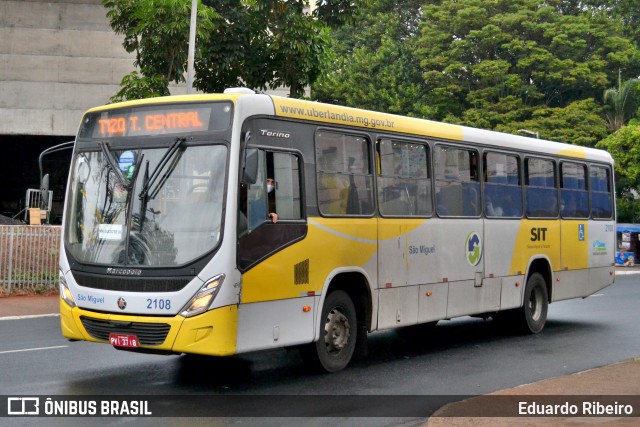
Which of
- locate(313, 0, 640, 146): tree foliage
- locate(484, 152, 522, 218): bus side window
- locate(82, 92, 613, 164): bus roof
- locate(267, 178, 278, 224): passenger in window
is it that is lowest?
locate(267, 178, 278, 224): passenger in window

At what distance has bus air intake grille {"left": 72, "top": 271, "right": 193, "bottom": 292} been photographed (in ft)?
30.5

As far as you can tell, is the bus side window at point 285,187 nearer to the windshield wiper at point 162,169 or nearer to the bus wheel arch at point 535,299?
the windshield wiper at point 162,169

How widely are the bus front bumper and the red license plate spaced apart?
3cm

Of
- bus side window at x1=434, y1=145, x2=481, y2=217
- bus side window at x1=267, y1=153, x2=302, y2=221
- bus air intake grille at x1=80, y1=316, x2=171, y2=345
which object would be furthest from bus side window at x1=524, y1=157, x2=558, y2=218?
bus air intake grille at x1=80, y1=316, x2=171, y2=345

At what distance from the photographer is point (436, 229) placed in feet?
42.5

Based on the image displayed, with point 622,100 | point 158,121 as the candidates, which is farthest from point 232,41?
point 622,100

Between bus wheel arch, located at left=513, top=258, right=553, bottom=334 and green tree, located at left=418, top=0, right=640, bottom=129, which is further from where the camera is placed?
green tree, located at left=418, top=0, right=640, bottom=129

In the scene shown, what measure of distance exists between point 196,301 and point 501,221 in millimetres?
6813

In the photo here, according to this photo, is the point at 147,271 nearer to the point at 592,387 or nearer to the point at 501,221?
the point at 592,387

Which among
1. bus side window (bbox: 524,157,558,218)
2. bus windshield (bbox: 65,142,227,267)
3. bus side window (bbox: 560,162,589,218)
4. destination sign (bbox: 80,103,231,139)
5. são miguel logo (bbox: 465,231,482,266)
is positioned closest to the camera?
bus windshield (bbox: 65,142,227,267)

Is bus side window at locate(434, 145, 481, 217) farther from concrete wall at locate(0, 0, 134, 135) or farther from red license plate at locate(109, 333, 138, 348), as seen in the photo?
concrete wall at locate(0, 0, 134, 135)

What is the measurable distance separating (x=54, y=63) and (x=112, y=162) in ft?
80.7

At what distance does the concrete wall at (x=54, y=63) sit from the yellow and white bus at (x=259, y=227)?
22.3m

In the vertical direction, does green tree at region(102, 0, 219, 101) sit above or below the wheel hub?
above
